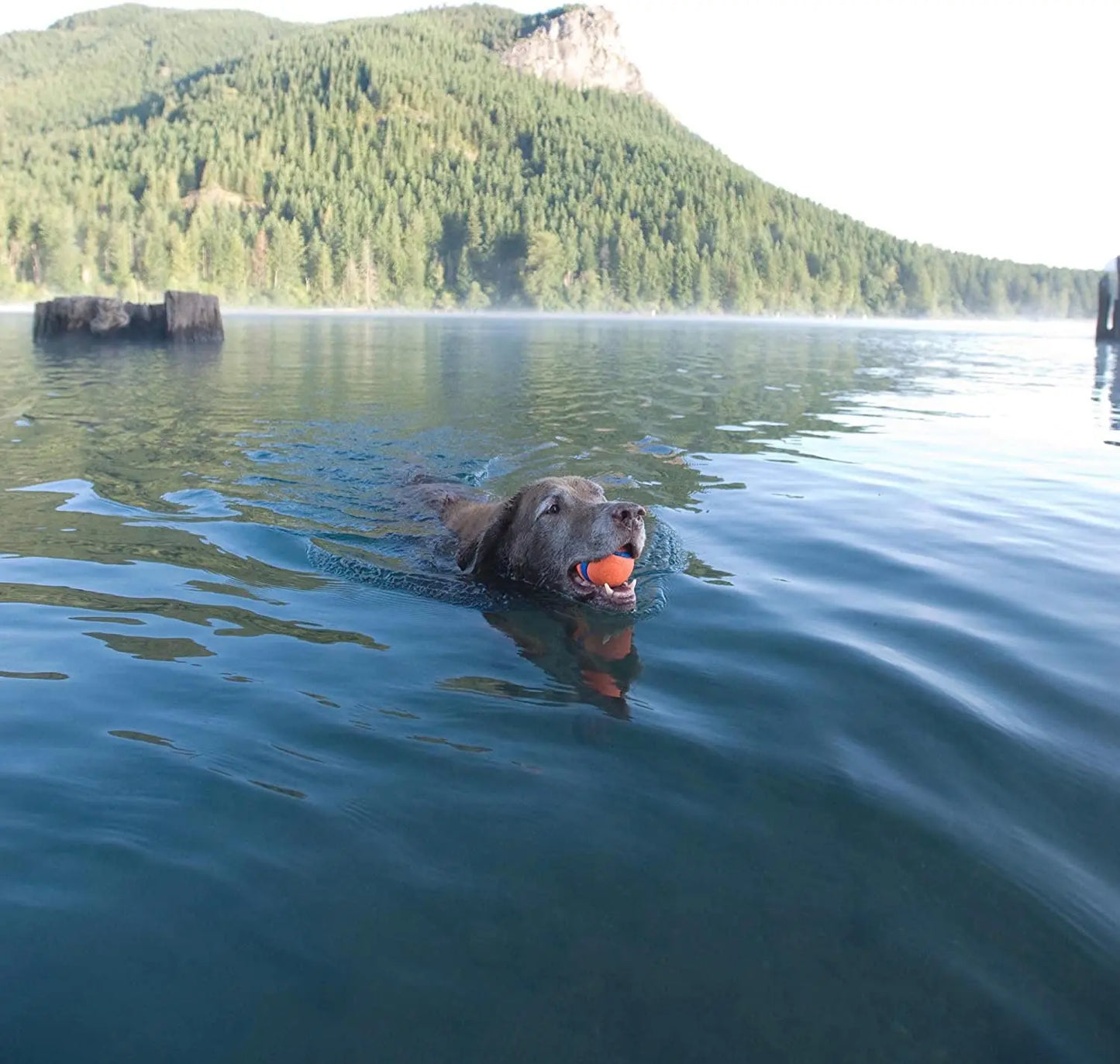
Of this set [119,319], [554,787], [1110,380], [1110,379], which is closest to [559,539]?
[554,787]

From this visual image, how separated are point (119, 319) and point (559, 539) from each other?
31378 mm

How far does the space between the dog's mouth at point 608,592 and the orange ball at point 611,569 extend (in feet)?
0.09

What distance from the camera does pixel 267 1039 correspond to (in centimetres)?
253

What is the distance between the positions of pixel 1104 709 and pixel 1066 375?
86.5 ft

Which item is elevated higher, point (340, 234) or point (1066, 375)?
point (340, 234)

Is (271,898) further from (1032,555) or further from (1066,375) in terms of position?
(1066,375)

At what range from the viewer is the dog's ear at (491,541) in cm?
710

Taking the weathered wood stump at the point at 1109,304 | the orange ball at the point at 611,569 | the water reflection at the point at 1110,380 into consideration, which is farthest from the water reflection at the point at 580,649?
the weathered wood stump at the point at 1109,304

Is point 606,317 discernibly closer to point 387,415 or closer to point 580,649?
point 387,415

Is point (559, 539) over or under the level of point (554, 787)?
over

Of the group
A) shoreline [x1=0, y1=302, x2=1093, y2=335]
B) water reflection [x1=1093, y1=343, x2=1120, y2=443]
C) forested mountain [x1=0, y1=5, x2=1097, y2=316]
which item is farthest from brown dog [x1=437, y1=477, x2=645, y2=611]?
forested mountain [x1=0, y1=5, x2=1097, y2=316]

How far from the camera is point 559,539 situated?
22.0 ft

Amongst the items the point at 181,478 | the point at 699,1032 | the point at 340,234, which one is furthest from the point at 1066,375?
the point at 340,234

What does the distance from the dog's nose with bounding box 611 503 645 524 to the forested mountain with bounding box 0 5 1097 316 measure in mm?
109271
